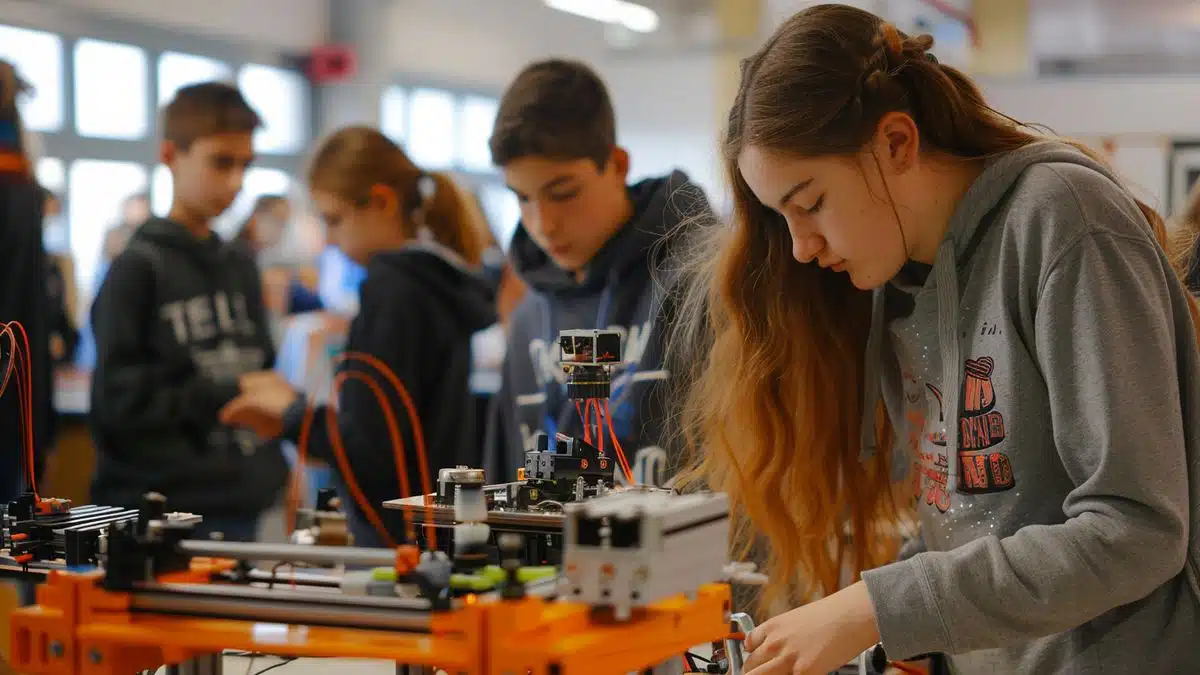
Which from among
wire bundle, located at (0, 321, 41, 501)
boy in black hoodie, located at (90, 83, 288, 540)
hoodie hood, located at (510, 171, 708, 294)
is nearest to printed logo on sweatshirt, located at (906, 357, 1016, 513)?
hoodie hood, located at (510, 171, 708, 294)

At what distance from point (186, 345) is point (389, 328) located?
2.20 ft

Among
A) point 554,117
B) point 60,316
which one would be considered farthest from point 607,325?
point 60,316

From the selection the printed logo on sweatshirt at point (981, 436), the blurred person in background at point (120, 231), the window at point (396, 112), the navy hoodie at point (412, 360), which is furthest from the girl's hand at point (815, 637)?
the window at point (396, 112)

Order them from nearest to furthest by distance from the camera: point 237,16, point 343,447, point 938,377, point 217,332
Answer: point 938,377 → point 343,447 → point 217,332 → point 237,16

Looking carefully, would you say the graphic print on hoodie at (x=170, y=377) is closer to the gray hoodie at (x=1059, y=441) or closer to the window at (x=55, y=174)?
the gray hoodie at (x=1059, y=441)

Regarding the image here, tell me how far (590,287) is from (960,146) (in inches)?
31.6

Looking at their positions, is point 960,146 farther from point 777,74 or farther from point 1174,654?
point 1174,654

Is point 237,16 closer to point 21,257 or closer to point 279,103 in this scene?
point 279,103

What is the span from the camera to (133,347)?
289 cm

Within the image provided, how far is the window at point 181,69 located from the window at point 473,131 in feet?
7.36

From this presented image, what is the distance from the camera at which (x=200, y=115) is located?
3.00 m

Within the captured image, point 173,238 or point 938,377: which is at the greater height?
point 173,238

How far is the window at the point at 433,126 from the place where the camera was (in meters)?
8.57

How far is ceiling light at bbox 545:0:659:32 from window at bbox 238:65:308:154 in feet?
5.52
